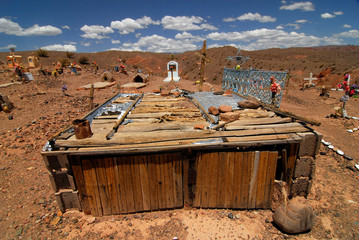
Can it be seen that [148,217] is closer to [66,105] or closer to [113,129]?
[113,129]

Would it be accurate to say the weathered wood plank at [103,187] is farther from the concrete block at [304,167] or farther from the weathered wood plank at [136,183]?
the concrete block at [304,167]

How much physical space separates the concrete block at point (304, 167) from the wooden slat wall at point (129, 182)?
10.7ft

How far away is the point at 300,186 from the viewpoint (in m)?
5.44

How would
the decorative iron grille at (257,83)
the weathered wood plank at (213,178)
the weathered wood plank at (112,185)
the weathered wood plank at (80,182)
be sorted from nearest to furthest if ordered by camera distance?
the weathered wood plank at (80,182)
the weathered wood plank at (112,185)
the weathered wood plank at (213,178)
the decorative iron grille at (257,83)

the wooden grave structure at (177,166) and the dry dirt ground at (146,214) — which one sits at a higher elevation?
the wooden grave structure at (177,166)

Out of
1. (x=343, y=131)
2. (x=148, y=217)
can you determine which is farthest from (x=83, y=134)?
(x=343, y=131)

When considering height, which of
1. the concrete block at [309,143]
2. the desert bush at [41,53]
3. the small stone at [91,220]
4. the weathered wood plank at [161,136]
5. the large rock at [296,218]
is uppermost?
the desert bush at [41,53]

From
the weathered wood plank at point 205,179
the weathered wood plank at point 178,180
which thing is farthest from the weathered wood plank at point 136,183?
the weathered wood plank at point 205,179

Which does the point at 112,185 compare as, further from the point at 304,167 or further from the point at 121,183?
the point at 304,167

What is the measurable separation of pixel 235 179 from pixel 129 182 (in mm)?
2889

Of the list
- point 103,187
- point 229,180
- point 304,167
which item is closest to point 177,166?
point 229,180

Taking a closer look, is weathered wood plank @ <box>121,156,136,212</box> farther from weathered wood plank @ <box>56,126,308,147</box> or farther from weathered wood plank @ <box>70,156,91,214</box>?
weathered wood plank @ <box>70,156,91,214</box>

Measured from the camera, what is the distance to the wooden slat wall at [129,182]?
480 centimetres

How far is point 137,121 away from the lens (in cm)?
650
